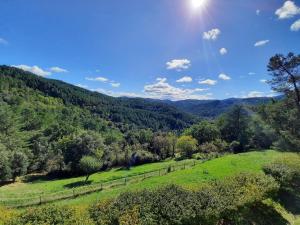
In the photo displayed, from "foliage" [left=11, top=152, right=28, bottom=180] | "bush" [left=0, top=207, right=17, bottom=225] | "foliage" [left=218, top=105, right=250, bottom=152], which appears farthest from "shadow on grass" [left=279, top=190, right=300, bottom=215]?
"foliage" [left=11, top=152, right=28, bottom=180]

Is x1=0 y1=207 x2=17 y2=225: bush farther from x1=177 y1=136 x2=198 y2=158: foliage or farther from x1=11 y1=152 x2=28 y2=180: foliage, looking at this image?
x1=177 y1=136 x2=198 y2=158: foliage

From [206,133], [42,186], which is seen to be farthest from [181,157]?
[42,186]

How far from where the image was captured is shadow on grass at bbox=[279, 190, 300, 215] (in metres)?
19.3

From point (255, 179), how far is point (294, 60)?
10.7 m

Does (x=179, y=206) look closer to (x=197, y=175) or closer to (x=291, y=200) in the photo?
(x=291, y=200)

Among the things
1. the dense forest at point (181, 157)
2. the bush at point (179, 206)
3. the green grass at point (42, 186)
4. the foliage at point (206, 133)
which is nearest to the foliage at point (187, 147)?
the dense forest at point (181, 157)

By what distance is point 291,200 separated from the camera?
2053 cm

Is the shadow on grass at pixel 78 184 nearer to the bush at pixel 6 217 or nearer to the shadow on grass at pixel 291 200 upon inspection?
the shadow on grass at pixel 291 200

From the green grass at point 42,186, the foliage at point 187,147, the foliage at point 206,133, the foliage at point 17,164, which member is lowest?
the green grass at point 42,186

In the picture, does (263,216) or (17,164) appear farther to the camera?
(17,164)

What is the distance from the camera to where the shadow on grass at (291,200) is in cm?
1935

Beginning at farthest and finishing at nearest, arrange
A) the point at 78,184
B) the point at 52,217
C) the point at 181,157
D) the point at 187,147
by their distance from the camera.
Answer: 1. the point at 181,157
2. the point at 187,147
3. the point at 78,184
4. the point at 52,217

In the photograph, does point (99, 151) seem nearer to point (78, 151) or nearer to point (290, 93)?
point (78, 151)

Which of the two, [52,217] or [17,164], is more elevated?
[52,217]
